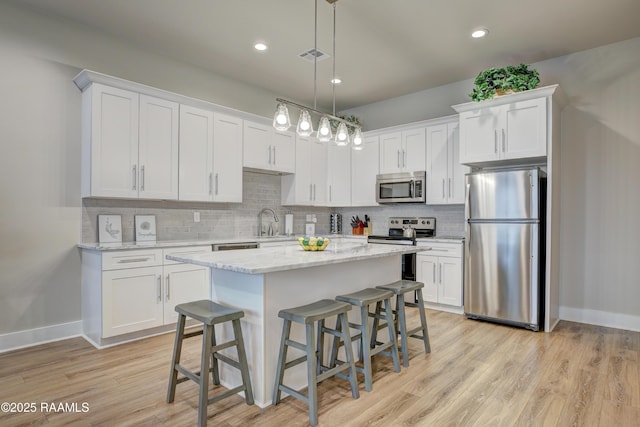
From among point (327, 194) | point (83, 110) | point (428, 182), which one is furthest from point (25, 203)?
point (428, 182)

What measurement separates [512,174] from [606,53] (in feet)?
5.62

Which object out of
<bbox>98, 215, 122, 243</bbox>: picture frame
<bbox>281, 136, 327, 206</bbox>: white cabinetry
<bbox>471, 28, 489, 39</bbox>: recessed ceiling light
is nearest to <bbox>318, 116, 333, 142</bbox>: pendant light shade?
<bbox>471, 28, 489, 39</bbox>: recessed ceiling light

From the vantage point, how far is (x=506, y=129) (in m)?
4.02

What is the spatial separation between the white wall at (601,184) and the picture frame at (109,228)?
4839 millimetres

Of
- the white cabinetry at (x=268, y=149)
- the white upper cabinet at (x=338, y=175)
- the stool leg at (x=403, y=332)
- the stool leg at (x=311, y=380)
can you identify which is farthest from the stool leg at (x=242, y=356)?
the white upper cabinet at (x=338, y=175)

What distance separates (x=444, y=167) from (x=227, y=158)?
9.02 feet

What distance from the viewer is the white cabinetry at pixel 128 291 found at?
129 inches

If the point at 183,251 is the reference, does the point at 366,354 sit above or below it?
below

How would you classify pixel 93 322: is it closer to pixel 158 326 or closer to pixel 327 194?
pixel 158 326

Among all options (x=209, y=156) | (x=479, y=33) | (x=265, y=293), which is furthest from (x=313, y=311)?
(x=479, y=33)

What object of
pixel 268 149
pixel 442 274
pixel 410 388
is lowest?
pixel 410 388

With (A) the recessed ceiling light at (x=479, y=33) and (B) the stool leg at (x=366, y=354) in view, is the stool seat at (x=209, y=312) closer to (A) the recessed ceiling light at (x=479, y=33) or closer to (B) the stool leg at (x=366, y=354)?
(B) the stool leg at (x=366, y=354)

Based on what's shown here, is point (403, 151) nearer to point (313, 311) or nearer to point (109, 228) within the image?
point (313, 311)

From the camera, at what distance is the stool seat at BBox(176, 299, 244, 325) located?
2082 mm
